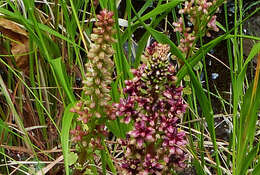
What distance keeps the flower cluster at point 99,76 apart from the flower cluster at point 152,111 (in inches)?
2.5

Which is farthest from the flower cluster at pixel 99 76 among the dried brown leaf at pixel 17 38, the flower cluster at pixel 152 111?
the dried brown leaf at pixel 17 38

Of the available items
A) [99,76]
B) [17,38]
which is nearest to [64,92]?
[17,38]

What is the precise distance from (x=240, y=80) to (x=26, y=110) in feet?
3.87

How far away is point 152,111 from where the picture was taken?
4.85ft

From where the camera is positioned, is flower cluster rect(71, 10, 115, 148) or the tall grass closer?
flower cluster rect(71, 10, 115, 148)

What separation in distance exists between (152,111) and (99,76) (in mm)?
215

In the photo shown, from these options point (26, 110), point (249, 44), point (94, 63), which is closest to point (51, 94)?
point (26, 110)

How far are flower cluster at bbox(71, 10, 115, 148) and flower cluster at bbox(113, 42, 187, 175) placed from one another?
0.21ft

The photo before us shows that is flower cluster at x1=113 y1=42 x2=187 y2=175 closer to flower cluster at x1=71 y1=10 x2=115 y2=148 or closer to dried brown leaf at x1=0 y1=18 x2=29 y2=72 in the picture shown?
flower cluster at x1=71 y1=10 x2=115 y2=148

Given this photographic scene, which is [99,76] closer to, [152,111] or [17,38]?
[152,111]

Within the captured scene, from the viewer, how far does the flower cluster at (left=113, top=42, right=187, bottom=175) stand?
1.42m

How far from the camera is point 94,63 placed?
1.47m

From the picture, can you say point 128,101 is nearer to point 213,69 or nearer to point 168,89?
point 168,89

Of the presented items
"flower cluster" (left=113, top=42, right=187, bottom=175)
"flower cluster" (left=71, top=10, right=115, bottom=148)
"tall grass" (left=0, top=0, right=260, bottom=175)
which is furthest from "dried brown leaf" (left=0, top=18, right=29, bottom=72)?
"flower cluster" (left=113, top=42, right=187, bottom=175)
